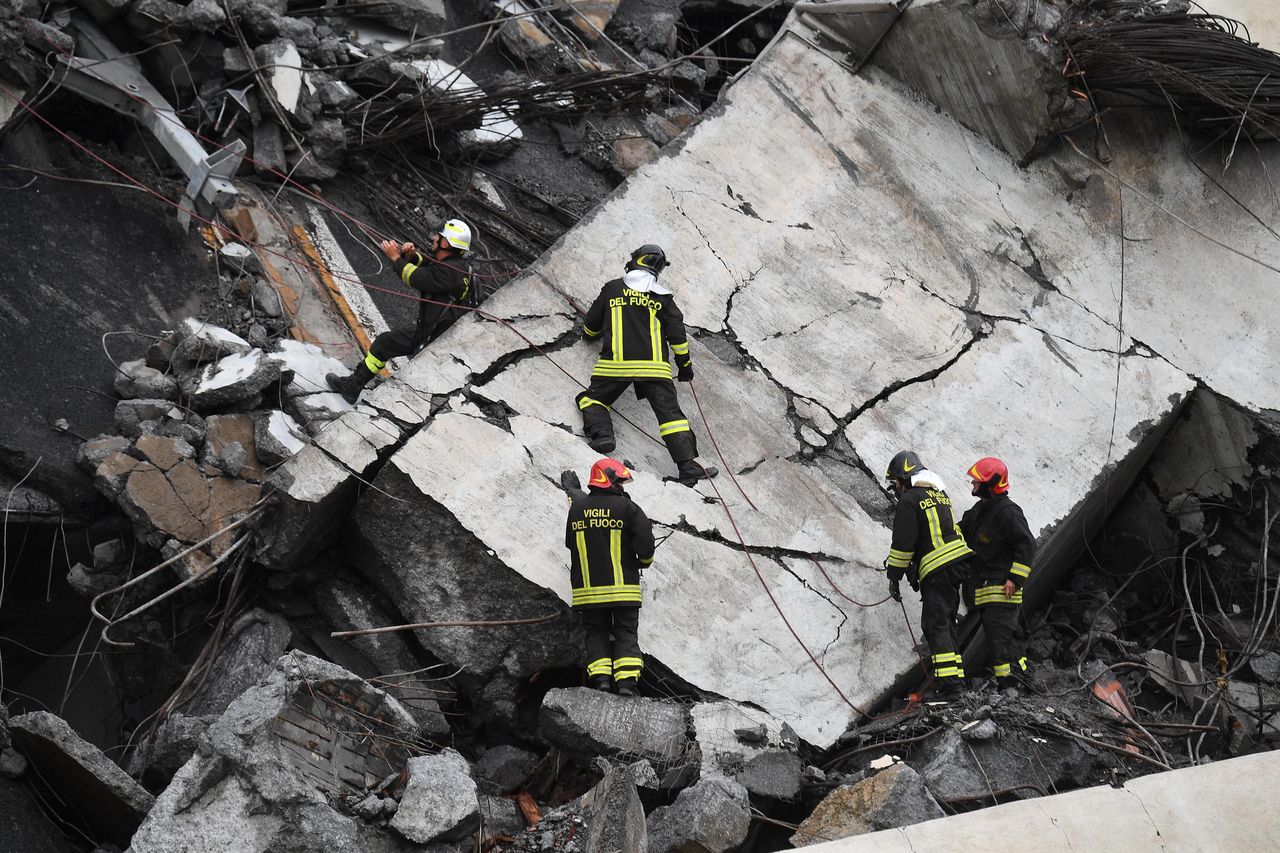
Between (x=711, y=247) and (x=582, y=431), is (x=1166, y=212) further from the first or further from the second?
(x=582, y=431)

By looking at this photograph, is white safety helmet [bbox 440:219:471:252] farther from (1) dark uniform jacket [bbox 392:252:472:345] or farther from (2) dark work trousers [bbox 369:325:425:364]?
(2) dark work trousers [bbox 369:325:425:364]

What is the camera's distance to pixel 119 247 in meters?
6.63

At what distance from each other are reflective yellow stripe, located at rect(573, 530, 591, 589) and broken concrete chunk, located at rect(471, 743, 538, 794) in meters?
0.83

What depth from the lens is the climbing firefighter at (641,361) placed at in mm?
5941

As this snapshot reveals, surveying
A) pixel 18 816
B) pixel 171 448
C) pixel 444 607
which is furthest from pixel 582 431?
pixel 18 816

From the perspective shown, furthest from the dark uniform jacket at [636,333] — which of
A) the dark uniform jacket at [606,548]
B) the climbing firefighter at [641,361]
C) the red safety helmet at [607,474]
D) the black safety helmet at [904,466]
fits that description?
the black safety helmet at [904,466]

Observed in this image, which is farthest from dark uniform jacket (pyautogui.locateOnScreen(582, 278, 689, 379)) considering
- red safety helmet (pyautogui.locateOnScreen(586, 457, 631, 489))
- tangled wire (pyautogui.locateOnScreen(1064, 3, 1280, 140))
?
tangled wire (pyautogui.locateOnScreen(1064, 3, 1280, 140))

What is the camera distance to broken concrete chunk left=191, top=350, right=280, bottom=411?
5.93 metres

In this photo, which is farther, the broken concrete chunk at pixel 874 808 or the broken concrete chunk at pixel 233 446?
the broken concrete chunk at pixel 233 446

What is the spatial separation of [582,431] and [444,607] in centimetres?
114

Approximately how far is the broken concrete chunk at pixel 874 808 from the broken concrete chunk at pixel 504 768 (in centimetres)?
139

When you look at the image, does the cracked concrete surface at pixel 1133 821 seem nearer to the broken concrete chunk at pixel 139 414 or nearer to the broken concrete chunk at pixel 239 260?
the broken concrete chunk at pixel 139 414

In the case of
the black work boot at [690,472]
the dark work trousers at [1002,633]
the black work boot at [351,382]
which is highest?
the dark work trousers at [1002,633]

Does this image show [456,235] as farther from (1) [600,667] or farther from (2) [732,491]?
(1) [600,667]
